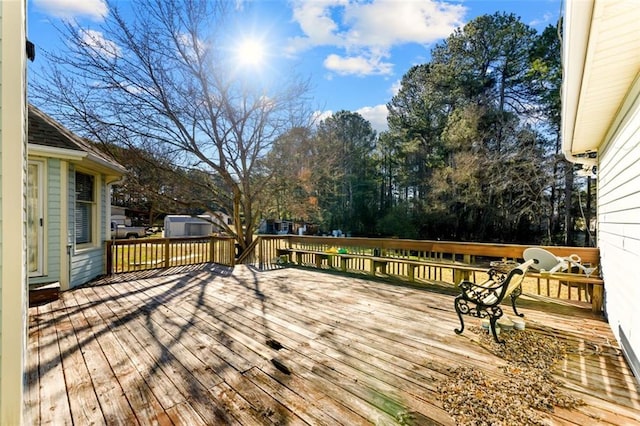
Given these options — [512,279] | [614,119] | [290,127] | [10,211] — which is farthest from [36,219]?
[614,119]

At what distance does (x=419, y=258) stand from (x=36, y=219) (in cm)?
680

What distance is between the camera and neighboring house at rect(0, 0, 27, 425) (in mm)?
1438

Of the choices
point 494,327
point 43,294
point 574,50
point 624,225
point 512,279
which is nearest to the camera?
point 574,50

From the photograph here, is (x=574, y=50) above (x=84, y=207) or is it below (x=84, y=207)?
above

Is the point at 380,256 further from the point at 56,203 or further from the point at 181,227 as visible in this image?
the point at 181,227

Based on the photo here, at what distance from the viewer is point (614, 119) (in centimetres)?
295

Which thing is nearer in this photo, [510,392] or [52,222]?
[510,392]

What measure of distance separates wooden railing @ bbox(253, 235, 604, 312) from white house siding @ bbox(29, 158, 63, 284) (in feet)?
14.1

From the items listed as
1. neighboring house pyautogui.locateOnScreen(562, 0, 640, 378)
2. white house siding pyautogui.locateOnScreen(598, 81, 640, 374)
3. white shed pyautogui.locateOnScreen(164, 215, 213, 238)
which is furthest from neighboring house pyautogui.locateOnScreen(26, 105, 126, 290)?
white shed pyautogui.locateOnScreen(164, 215, 213, 238)

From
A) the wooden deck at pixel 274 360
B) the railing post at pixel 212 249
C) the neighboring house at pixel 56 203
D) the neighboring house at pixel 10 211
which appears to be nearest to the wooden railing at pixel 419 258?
the wooden deck at pixel 274 360

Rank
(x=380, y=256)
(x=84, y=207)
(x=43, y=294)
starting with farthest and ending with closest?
(x=380, y=256), (x=84, y=207), (x=43, y=294)

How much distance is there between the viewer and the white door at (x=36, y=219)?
4.23m

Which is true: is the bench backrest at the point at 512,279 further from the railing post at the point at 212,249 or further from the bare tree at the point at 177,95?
the bare tree at the point at 177,95

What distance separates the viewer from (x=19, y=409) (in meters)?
1.49
